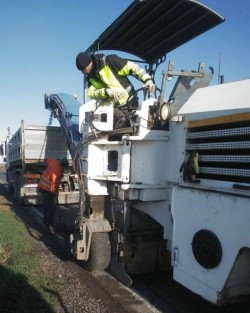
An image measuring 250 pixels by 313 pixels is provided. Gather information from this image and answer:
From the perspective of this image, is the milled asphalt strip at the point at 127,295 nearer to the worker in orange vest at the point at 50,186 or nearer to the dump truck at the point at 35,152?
the worker in orange vest at the point at 50,186

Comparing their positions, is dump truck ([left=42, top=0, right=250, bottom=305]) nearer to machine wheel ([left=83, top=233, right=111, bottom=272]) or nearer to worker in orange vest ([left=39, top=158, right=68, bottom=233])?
machine wheel ([left=83, top=233, right=111, bottom=272])

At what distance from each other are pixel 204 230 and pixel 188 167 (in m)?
0.60

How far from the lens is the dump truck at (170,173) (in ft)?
8.68

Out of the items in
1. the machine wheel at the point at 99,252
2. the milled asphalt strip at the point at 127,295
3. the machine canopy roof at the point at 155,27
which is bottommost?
the milled asphalt strip at the point at 127,295

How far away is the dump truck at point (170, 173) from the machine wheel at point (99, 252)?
0.01 metres

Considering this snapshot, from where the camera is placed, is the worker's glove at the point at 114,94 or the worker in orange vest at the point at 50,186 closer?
the worker's glove at the point at 114,94

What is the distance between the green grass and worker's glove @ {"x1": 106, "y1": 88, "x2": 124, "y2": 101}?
7.90ft

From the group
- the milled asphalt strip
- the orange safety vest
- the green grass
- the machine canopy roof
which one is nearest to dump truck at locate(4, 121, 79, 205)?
the orange safety vest

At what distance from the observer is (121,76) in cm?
459

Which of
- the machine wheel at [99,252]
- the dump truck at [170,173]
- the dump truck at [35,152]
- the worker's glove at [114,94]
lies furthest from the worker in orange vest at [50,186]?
the worker's glove at [114,94]

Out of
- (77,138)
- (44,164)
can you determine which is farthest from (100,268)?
(44,164)

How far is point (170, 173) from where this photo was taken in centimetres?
362

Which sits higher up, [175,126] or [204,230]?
[175,126]

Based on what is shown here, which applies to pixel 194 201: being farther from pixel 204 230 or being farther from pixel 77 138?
pixel 77 138
